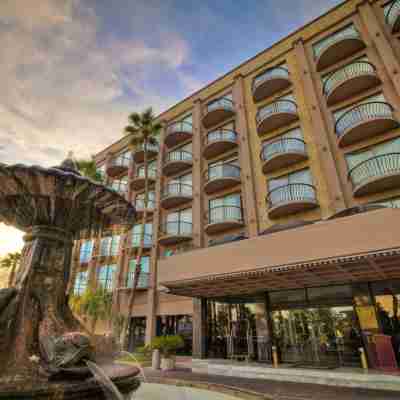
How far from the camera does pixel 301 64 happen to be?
61.7 feet

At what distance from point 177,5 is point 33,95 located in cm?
617

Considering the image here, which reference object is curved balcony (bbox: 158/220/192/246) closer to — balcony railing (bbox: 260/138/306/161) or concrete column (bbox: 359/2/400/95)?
balcony railing (bbox: 260/138/306/161)

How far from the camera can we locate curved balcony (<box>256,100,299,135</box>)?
17.8 meters

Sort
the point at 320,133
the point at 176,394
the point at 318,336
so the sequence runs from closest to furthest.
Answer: the point at 176,394
the point at 318,336
the point at 320,133

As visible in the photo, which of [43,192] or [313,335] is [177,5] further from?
[313,335]

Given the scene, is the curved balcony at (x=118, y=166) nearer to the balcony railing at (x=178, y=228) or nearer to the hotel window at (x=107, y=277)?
the balcony railing at (x=178, y=228)

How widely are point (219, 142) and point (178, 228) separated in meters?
7.65

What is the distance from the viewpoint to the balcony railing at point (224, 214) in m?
18.2

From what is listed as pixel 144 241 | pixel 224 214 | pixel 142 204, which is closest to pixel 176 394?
pixel 224 214

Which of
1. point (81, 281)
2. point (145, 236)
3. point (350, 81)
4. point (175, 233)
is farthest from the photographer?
point (81, 281)

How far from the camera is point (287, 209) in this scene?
15586mm

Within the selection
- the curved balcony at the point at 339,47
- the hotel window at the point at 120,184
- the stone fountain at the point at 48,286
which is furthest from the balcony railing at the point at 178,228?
the curved balcony at the point at 339,47

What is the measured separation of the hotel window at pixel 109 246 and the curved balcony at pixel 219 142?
39.0 feet

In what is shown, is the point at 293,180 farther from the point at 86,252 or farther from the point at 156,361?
the point at 86,252
